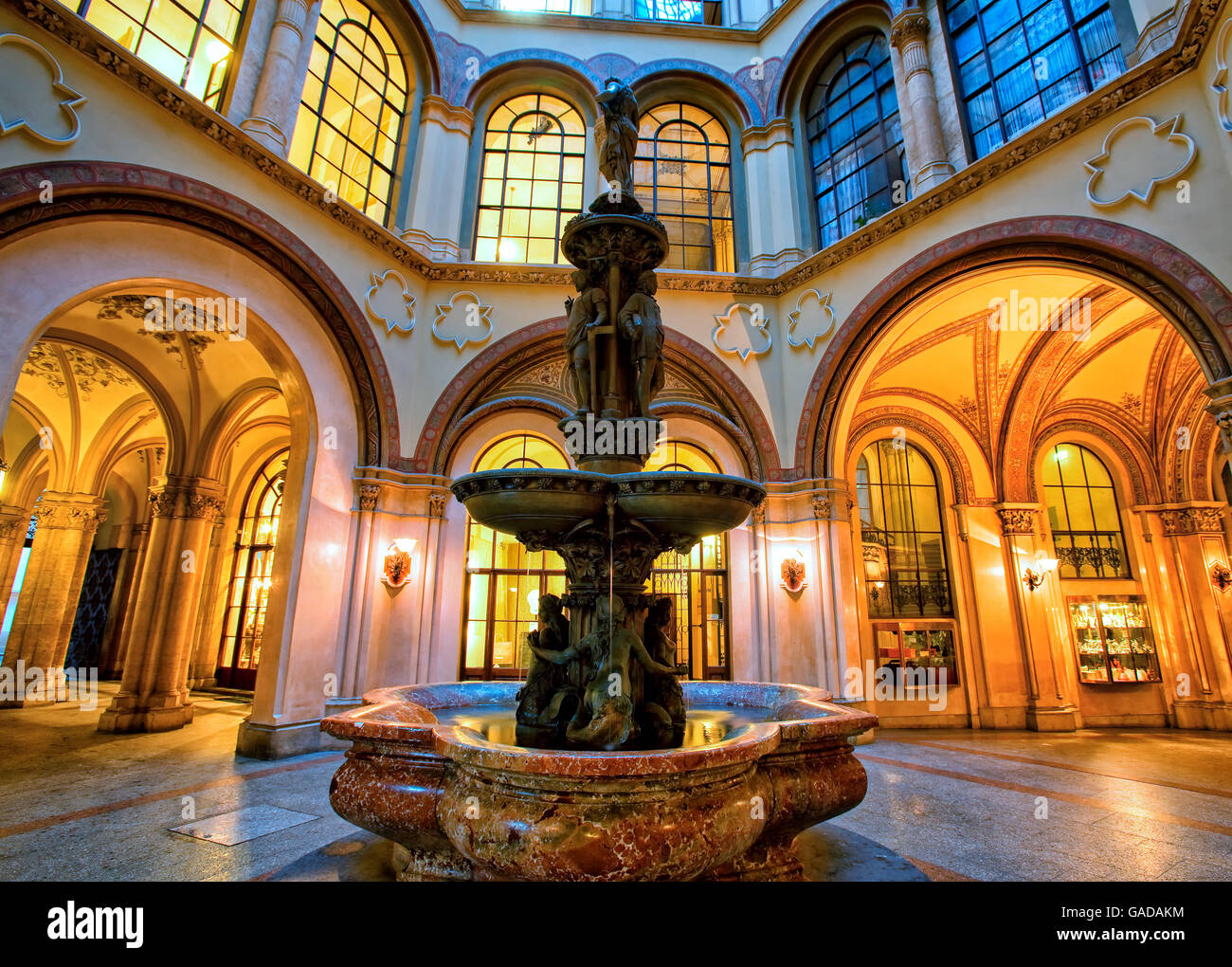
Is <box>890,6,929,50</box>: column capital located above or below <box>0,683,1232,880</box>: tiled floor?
above

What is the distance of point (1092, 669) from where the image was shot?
400 inches

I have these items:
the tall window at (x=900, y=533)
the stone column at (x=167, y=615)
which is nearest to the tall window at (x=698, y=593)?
the tall window at (x=900, y=533)

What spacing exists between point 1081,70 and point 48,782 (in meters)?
13.1

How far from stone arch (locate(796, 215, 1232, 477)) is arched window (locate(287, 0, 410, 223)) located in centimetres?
721

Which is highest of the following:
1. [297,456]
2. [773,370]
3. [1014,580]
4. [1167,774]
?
[773,370]

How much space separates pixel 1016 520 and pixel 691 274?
7.17 metres

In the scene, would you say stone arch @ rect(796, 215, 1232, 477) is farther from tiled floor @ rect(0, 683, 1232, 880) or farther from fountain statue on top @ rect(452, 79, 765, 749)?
fountain statue on top @ rect(452, 79, 765, 749)

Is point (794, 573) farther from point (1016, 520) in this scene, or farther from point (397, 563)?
point (397, 563)

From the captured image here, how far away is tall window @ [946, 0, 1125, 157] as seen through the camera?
22.3 ft

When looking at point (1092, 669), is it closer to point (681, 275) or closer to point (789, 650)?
point (789, 650)

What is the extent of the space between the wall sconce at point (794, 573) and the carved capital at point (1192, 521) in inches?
307

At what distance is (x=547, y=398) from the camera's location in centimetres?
923

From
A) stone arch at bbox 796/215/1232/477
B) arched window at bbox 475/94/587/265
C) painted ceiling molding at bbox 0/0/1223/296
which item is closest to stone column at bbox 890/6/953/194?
painted ceiling molding at bbox 0/0/1223/296

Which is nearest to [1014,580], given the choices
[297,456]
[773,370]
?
[773,370]
